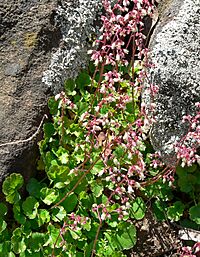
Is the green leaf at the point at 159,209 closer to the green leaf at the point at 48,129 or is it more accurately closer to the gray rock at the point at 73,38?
the green leaf at the point at 48,129

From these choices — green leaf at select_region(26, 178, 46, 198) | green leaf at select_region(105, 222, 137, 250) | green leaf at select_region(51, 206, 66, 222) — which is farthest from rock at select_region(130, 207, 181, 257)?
green leaf at select_region(26, 178, 46, 198)

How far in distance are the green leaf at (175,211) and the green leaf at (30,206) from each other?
76 centimetres

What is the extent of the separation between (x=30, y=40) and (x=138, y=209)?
1.16 m

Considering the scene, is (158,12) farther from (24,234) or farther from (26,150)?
(24,234)

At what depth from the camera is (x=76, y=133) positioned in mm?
3336

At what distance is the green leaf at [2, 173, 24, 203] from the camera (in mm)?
3086

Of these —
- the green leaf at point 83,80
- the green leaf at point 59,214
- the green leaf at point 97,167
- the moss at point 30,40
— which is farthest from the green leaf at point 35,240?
the moss at point 30,40

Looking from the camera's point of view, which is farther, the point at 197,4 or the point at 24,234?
the point at 197,4

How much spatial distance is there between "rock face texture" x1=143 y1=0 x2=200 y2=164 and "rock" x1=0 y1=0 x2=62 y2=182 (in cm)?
63

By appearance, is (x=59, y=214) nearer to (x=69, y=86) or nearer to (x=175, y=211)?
Answer: (x=175, y=211)

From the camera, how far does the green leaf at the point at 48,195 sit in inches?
125

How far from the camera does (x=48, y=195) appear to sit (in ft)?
10.5

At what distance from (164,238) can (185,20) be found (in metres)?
1.27

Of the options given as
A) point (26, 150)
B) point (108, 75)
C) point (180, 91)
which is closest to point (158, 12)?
→ point (180, 91)
